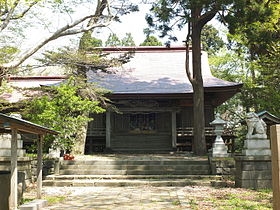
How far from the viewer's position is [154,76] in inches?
731

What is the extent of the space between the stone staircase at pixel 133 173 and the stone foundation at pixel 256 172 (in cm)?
109

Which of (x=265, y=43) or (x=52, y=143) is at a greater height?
(x=265, y=43)

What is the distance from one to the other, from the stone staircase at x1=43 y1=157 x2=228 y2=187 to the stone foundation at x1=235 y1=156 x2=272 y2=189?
109cm

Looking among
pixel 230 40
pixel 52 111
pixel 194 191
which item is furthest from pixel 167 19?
pixel 194 191

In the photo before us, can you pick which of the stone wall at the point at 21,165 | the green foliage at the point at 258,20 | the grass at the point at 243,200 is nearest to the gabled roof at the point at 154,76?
the green foliage at the point at 258,20

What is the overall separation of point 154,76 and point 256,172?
10345 mm

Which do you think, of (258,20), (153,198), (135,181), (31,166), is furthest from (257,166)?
(31,166)

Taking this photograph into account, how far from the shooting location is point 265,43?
41.5ft

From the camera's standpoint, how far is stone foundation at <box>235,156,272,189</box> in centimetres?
908

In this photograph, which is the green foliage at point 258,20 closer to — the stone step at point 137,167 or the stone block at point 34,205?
the stone step at point 137,167

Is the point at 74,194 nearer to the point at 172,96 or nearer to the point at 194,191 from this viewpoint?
the point at 194,191

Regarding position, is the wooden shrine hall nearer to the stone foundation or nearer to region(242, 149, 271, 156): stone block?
region(242, 149, 271, 156): stone block

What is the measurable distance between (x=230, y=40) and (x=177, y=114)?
15.4 ft

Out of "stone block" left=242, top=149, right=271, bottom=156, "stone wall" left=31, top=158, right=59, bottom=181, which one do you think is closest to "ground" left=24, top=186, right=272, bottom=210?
"stone block" left=242, top=149, right=271, bottom=156
